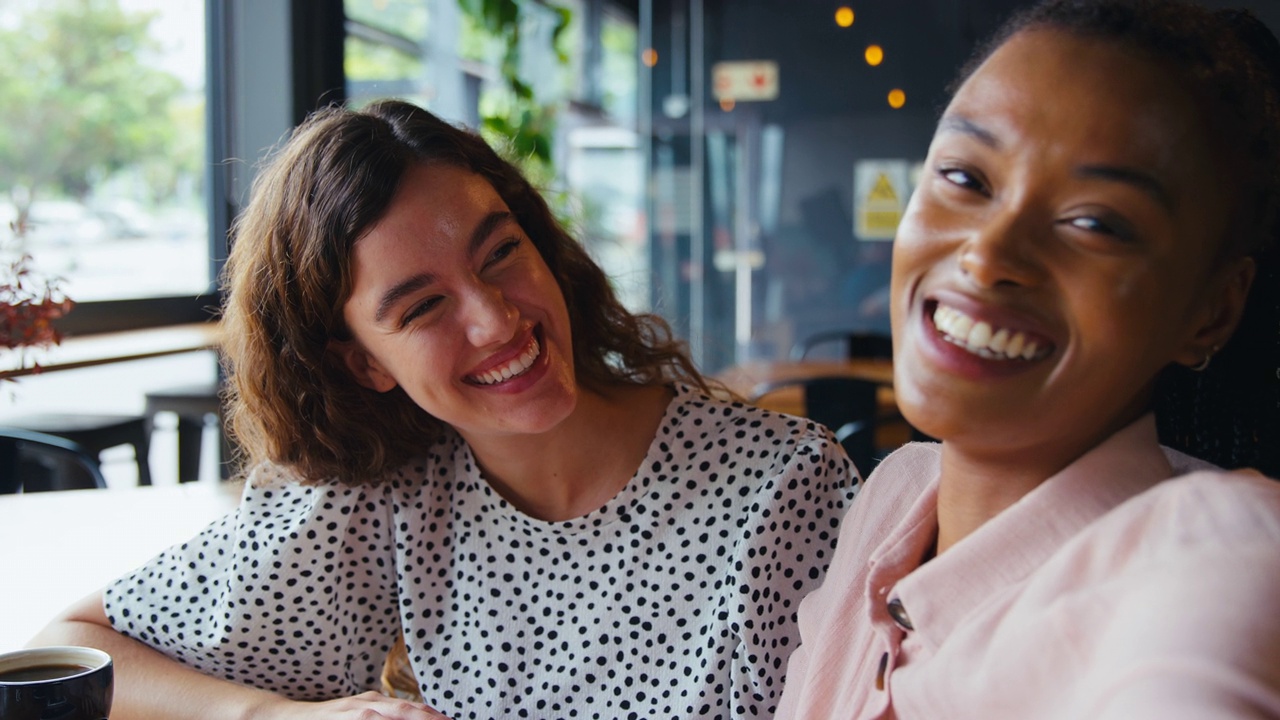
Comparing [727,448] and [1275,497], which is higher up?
[1275,497]

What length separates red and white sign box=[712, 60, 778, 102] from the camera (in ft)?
22.6

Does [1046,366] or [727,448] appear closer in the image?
[1046,366]

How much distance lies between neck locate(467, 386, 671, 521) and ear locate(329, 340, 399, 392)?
14 centimetres

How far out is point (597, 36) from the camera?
7.77m

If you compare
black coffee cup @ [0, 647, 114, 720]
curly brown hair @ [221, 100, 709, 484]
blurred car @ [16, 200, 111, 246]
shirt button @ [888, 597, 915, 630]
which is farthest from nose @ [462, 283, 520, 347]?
blurred car @ [16, 200, 111, 246]

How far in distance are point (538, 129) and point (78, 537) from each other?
4.19 metres

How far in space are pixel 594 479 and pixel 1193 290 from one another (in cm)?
93

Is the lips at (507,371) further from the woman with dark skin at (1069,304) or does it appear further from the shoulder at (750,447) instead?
the woman with dark skin at (1069,304)

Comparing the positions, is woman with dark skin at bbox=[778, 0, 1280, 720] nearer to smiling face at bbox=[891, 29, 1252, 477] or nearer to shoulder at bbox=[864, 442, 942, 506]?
smiling face at bbox=[891, 29, 1252, 477]

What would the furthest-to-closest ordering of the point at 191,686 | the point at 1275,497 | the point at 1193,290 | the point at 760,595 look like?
the point at 191,686
the point at 760,595
the point at 1193,290
the point at 1275,497

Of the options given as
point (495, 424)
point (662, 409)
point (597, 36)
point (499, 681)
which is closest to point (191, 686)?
point (499, 681)

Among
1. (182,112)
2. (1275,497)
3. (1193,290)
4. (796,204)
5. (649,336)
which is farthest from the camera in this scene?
(796,204)

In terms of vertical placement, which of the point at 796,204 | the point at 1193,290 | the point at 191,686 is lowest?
the point at 191,686

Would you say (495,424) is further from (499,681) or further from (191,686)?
(191,686)
